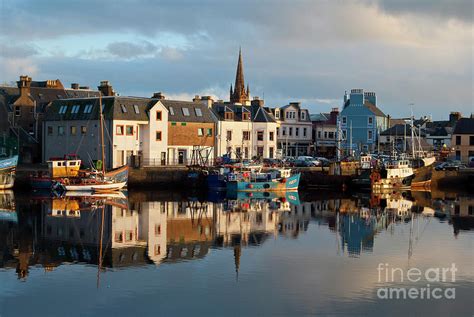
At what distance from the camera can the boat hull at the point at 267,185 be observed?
6141 cm

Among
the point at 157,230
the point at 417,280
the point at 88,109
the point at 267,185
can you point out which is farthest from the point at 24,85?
the point at 417,280

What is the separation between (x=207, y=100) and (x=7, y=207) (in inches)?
1384

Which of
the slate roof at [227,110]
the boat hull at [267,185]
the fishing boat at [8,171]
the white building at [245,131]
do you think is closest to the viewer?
the fishing boat at [8,171]

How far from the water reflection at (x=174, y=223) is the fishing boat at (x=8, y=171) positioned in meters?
2.57

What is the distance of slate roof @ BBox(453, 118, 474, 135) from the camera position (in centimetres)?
8544

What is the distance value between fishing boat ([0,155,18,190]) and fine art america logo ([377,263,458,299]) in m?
39.1

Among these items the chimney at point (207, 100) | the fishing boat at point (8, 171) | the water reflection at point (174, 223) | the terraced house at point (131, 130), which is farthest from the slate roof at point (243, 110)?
the fishing boat at point (8, 171)

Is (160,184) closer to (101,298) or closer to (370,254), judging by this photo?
(370,254)

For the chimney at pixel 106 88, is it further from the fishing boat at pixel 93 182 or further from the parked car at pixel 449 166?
the parked car at pixel 449 166

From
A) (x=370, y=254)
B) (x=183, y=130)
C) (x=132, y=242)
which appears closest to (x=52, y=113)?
(x=183, y=130)

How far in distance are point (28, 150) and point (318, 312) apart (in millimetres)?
56968

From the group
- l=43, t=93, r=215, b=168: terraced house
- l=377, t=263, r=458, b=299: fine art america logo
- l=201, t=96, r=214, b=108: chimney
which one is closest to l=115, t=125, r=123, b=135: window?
l=43, t=93, r=215, b=168: terraced house

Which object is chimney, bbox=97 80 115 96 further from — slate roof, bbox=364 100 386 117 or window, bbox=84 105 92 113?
slate roof, bbox=364 100 386 117

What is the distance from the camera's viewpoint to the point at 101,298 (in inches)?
864
